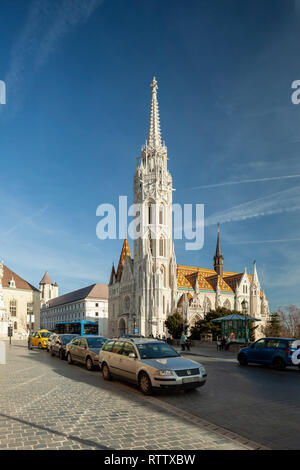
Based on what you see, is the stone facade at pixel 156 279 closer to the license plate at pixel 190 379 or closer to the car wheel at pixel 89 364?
the car wheel at pixel 89 364

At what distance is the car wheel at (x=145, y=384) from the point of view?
9.88 m

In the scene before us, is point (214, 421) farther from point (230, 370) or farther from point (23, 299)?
point (23, 299)

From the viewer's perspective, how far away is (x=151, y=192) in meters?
78.8

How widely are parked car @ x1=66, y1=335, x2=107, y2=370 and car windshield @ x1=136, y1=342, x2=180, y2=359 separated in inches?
174

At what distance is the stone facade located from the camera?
71.2 m

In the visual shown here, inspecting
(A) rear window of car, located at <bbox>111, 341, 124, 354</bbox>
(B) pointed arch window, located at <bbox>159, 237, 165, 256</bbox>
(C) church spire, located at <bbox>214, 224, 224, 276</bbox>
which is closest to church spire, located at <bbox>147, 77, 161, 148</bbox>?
(B) pointed arch window, located at <bbox>159, 237, 165, 256</bbox>

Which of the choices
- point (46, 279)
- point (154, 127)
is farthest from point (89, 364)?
point (46, 279)

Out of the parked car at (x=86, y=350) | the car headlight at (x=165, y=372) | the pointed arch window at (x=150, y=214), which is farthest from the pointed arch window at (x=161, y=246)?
the car headlight at (x=165, y=372)

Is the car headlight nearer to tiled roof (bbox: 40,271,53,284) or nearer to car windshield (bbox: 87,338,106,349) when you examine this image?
car windshield (bbox: 87,338,106,349)

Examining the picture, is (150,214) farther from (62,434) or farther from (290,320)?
(62,434)

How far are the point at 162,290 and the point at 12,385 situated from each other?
60.8 meters

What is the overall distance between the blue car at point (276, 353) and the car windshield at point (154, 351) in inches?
274

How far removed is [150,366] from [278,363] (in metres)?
8.56
